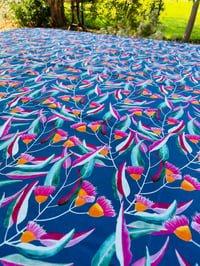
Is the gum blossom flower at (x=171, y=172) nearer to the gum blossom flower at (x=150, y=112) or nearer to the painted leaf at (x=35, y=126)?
the gum blossom flower at (x=150, y=112)

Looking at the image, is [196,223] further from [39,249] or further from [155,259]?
[39,249]

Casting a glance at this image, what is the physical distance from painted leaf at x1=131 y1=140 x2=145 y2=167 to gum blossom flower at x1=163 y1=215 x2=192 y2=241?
25cm

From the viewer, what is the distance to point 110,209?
658mm

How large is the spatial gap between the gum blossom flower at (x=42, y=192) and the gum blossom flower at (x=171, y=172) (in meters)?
0.43

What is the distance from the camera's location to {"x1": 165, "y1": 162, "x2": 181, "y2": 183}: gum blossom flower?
775mm

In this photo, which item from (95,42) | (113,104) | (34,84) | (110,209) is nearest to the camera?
(110,209)

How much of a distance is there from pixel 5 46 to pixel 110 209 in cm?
243

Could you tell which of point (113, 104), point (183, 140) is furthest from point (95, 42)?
point (183, 140)

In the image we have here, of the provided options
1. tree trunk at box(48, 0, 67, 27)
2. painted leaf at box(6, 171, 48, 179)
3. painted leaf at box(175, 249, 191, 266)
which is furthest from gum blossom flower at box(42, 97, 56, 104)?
tree trunk at box(48, 0, 67, 27)

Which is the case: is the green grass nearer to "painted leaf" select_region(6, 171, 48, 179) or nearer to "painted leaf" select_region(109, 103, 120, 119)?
"painted leaf" select_region(109, 103, 120, 119)

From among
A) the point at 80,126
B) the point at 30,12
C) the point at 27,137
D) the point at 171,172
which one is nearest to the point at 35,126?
the point at 27,137

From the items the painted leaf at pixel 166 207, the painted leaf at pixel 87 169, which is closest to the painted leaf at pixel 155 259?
the painted leaf at pixel 166 207

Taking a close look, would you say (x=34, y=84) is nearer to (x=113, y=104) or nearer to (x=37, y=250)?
(x=113, y=104)

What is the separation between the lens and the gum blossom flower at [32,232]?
568 mm
